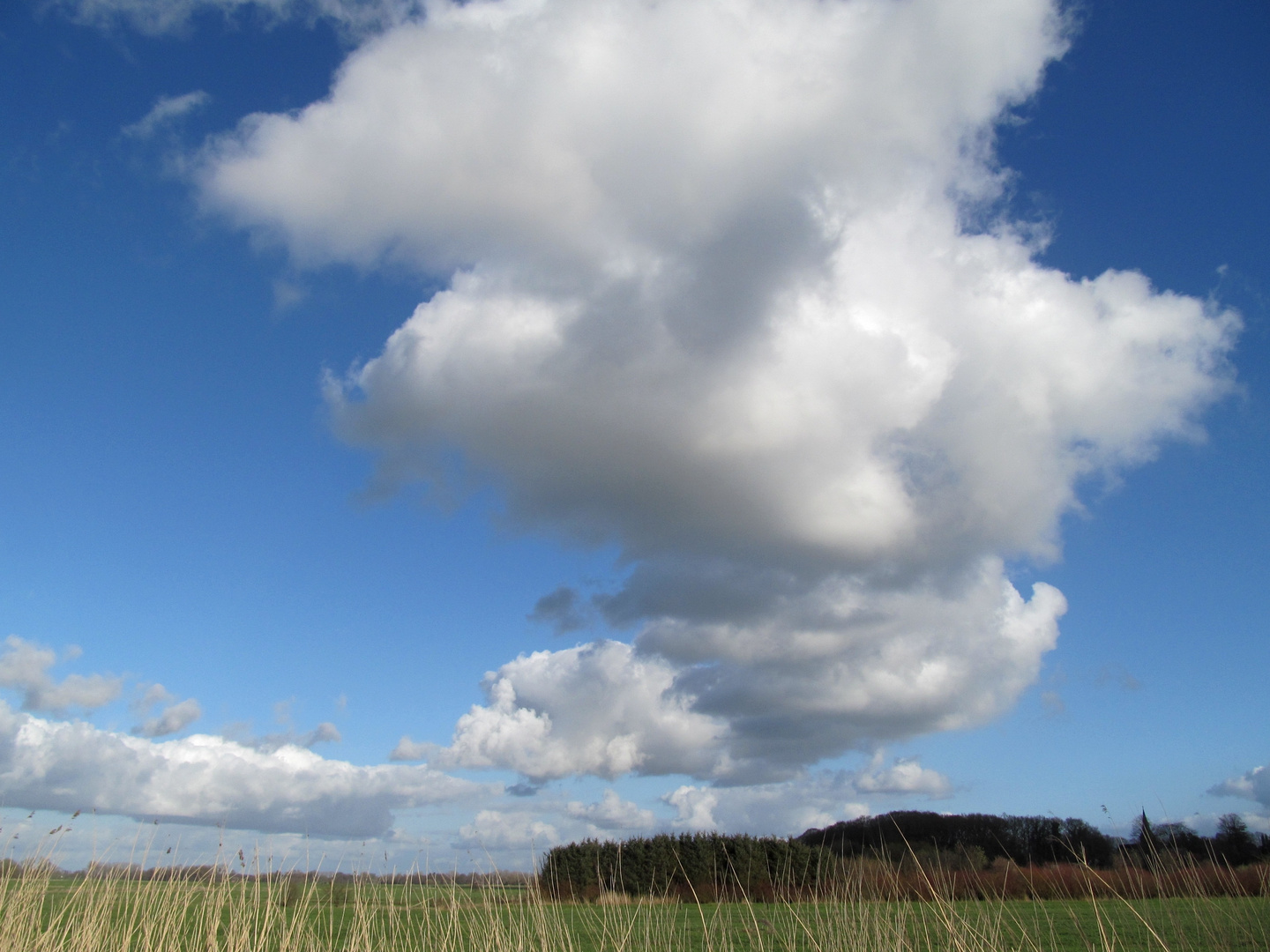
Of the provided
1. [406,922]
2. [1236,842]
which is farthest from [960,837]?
[406,922]

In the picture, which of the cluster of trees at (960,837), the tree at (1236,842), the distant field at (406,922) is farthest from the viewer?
the cluster of trees at (960,837)

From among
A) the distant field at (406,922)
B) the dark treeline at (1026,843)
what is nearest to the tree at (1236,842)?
the dark treeline at (1026,843)

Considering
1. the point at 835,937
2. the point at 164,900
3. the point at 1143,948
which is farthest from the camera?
the point at 1143,948

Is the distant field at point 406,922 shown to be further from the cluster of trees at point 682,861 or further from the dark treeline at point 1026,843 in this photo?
the cluster of trees at point 682,861

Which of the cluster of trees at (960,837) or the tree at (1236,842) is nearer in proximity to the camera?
the tree at (1236,842)

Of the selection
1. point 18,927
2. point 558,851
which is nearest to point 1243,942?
point 18,927

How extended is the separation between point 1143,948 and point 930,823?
7245 centimetres

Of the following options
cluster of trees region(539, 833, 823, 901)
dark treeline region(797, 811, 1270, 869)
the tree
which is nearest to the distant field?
dark treeline region(797, 811, 1270, 869)

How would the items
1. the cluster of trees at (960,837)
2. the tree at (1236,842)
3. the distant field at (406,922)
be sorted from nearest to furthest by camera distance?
the distant field at (406,922), the tree at (1236,842), the cluster of trees at (960,837)

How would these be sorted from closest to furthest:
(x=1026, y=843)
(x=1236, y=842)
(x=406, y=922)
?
(x=406, y=922), (x=1236, y=842), (x=1026, y=843)

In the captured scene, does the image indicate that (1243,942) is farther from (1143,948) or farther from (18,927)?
(18,927)

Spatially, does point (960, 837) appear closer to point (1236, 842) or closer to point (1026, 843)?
point (1236, 842)

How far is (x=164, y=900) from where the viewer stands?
12.6 meters

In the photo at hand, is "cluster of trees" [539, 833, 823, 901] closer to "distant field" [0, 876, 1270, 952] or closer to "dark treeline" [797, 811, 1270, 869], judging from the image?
"dark treeline" [797, 811, 1270, 869]
